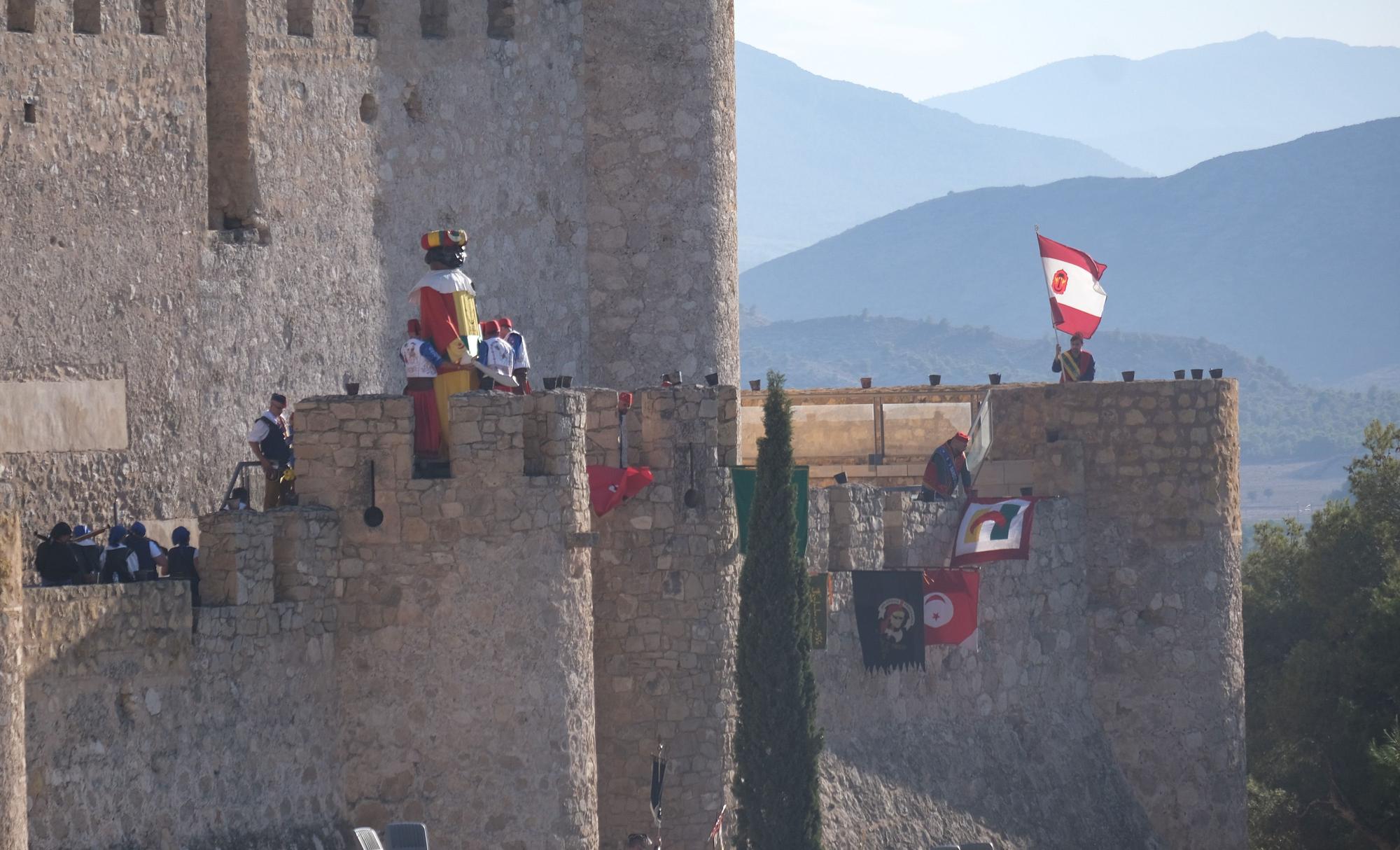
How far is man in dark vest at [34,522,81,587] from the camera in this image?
1753 cm

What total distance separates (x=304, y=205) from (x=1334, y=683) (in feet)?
48.3

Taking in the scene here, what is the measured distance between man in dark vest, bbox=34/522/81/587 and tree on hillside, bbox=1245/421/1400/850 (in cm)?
1540

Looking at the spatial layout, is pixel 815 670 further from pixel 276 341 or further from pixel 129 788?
pixel 129 788

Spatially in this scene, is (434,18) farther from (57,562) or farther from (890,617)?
(57,562)

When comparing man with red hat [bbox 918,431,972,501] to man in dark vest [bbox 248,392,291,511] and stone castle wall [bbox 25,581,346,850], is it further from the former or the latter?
stone castle wall [bbox 25,581,346,850]

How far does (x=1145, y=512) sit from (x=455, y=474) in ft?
37.2

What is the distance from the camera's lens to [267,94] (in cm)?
2197

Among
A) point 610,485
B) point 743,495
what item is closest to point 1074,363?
point 743,495

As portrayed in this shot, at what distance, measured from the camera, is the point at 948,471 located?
26906 mm

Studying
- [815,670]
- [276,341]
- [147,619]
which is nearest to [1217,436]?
[815,670]

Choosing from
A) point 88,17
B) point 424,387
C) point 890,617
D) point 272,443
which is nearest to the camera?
point 424,387

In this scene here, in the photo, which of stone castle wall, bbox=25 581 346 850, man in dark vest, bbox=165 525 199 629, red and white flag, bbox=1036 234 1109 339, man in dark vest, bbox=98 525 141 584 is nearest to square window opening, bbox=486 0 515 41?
red and white flag, bbox=1036 234 1109 339

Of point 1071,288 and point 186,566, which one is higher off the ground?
point 1071,288

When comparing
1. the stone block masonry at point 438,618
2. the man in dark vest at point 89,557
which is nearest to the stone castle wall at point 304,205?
the man in dark vest at point 89,557
